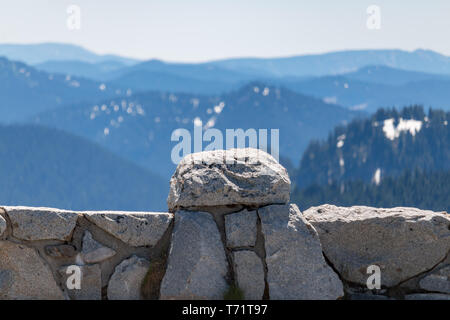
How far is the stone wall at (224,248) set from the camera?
6293 mm

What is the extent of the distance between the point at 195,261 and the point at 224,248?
1.19ft

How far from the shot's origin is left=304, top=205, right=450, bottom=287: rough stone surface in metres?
6.70

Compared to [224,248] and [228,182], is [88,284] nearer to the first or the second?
[224,248]

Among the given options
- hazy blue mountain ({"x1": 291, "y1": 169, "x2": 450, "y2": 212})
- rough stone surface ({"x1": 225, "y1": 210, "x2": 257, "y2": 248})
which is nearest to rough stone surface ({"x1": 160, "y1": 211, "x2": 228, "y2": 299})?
rough stone surface ({"x1": 225, "y1": 210, "x2": 257, "y2": 248})

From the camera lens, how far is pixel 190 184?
649 cm

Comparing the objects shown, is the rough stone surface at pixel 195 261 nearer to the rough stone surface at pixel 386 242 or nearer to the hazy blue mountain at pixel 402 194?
the rough stone surface at pixel 386 242

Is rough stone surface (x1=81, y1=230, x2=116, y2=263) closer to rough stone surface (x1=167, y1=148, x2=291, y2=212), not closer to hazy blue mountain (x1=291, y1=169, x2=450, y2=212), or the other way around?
rough stone surface (x1=167, y1=148, x2=291, y2=212)

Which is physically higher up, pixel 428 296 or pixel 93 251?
pixel 93 251

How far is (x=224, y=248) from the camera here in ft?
21.2

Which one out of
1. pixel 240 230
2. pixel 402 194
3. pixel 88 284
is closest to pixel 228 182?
pixel 240 230

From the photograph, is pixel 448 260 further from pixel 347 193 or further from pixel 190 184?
pixel 347 193

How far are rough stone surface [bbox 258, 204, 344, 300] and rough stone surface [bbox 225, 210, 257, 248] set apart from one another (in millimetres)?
129
